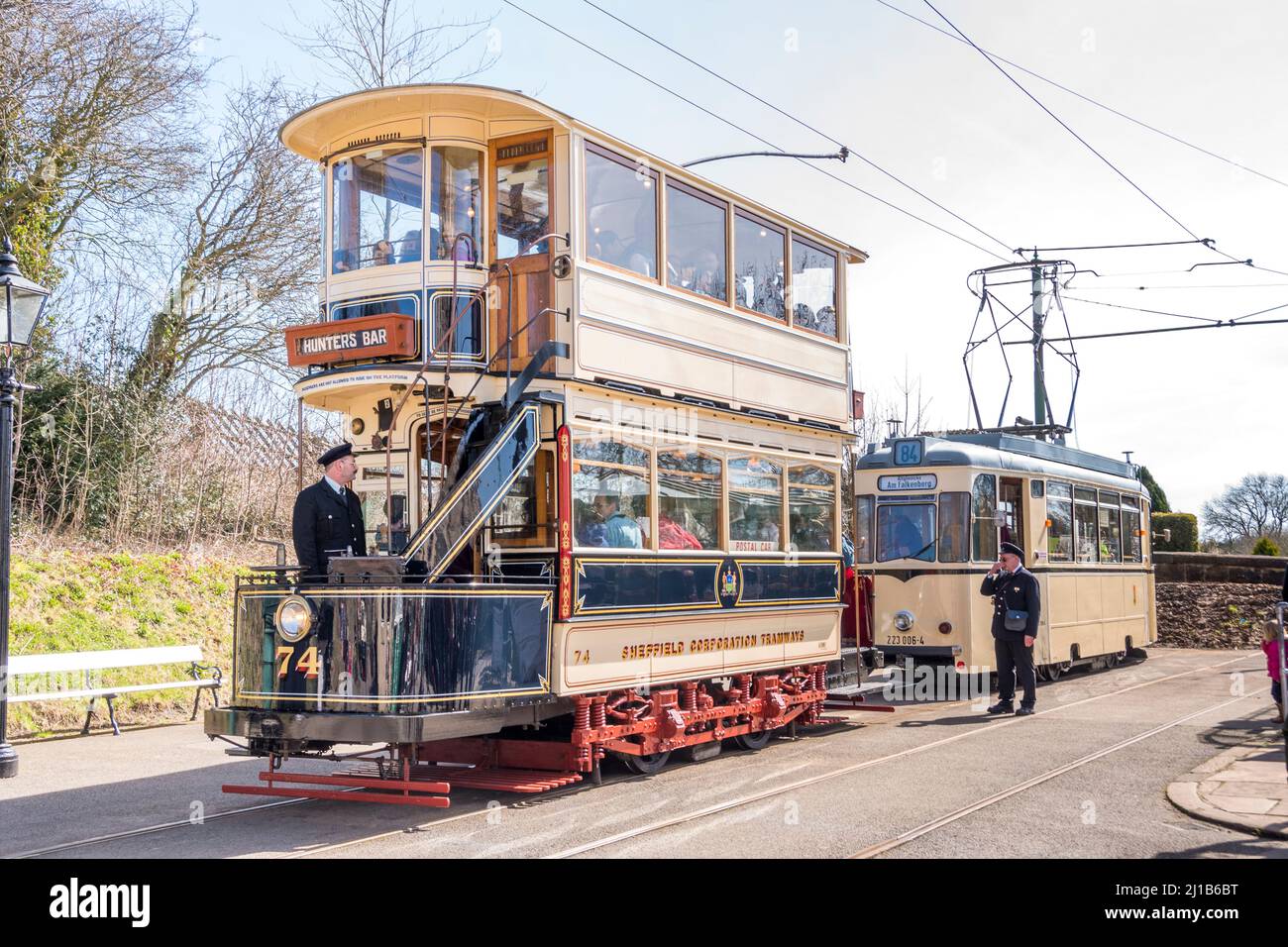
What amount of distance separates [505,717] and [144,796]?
3.15 meters

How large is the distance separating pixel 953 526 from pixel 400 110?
374 inches

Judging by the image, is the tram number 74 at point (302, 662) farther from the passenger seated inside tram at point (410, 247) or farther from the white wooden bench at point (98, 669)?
the white wooden bench at point (98, 669)

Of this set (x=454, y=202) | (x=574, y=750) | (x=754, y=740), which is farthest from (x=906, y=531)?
(x=454, y=202)

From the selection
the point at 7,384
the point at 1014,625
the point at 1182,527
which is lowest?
the point at 1014,625

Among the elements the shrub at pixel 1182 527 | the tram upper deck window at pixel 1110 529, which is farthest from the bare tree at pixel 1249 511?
the tram upper deck window at pixel 1110 529

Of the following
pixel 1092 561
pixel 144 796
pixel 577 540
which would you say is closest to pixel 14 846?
pixel 144 796

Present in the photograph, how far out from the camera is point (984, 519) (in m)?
16.6

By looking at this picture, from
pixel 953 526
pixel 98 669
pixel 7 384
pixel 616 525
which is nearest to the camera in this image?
pixel 616 525

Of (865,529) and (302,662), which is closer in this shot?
(302,662)

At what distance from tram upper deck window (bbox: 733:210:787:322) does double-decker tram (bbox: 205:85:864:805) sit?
177 millimetres

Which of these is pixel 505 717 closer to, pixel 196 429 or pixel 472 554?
pixel 472 554

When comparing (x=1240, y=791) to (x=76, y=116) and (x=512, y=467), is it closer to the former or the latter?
(x=512, y=467)

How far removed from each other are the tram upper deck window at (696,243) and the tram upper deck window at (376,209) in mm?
2252
